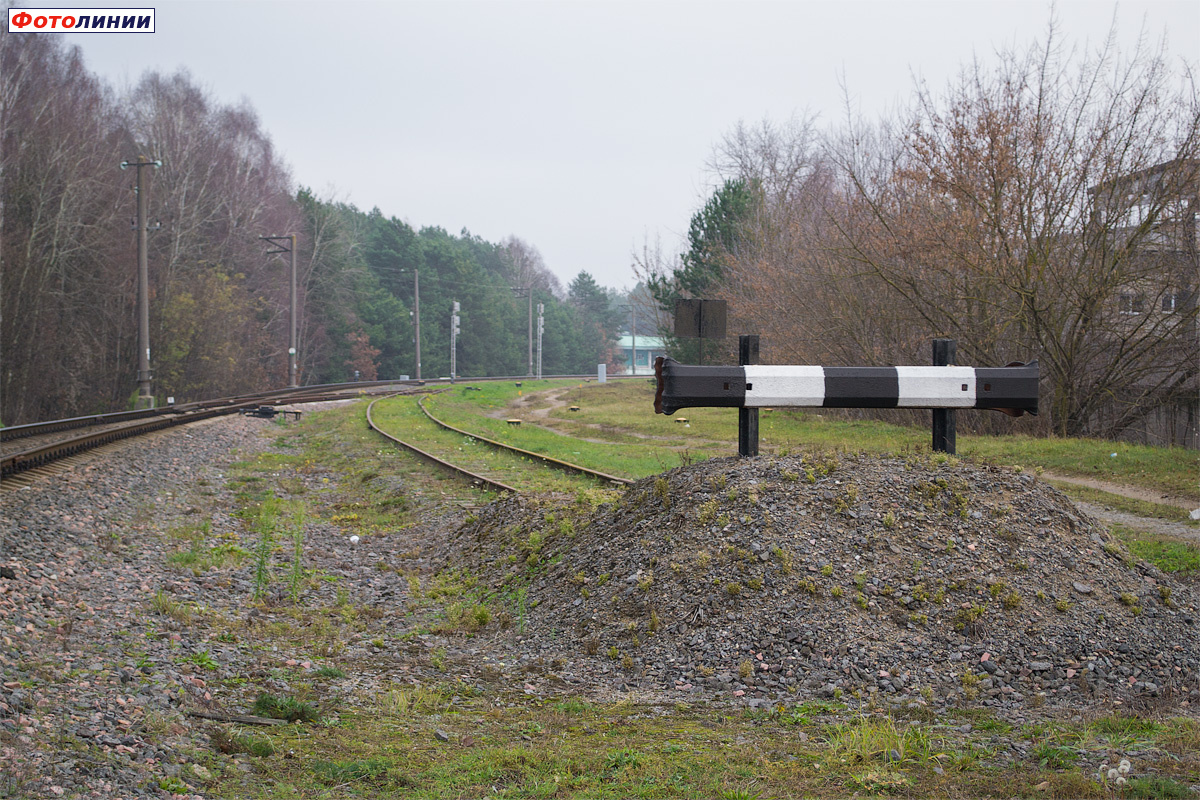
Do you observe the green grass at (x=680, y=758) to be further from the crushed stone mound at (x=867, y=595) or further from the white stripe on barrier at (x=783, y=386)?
the white stripe on barrier at (x=783, y=386)

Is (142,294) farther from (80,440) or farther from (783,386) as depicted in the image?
(783,386)

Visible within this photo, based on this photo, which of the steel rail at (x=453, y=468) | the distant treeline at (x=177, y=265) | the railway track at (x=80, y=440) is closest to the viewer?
the steel rail at (x=453, y=468)

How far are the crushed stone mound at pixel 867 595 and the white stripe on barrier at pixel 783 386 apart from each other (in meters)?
0.46

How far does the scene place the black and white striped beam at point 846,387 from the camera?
638 centimetres

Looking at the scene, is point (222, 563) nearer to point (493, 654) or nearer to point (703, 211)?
point (493, 654)

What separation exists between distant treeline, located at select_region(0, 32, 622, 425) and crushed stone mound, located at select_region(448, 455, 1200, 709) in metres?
30.4

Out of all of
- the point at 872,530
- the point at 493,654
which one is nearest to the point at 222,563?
→ the point at 493,654

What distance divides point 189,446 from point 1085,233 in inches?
727

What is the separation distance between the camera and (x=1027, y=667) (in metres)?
4.71

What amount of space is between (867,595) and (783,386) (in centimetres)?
182

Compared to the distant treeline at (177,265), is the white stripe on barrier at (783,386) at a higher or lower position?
→ lower

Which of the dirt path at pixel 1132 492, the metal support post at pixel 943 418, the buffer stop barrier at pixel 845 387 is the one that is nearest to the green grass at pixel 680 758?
the buffer stop barrier at pixel 845 387

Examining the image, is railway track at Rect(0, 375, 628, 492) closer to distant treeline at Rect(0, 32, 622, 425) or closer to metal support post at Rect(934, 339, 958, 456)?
metal support post at Rect(934, 339, 958, 456)

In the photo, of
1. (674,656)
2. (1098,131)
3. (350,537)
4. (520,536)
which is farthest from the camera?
(1098,131)
